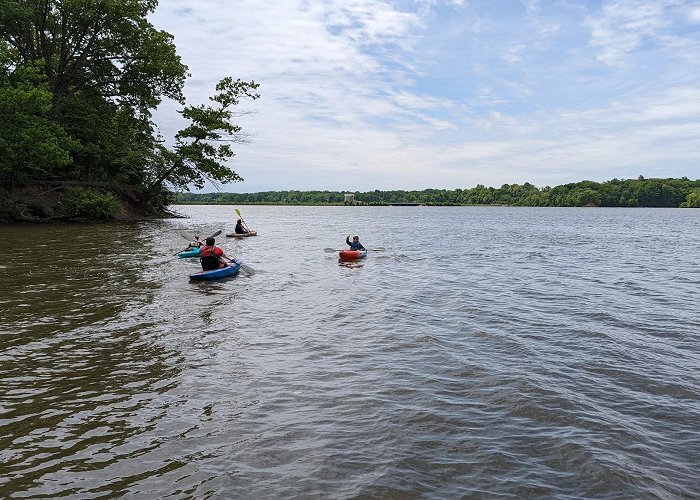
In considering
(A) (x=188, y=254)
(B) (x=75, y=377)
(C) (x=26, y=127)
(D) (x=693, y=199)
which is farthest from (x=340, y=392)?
(D) (x=693, y=199)

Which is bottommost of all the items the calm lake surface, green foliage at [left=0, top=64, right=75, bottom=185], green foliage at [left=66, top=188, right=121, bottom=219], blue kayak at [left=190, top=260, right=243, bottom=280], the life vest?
the calm lake surface

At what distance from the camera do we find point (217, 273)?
56.9ft

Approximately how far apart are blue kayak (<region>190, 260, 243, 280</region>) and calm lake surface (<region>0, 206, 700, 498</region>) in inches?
45.4

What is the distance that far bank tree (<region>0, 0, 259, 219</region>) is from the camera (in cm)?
3444

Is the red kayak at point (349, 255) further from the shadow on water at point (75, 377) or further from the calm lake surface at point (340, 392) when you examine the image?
the shadow on water at point (75, 377)

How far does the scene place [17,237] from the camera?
28.0m

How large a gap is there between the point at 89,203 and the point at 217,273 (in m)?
28.8

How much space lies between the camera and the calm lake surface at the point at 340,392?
5.16 meters

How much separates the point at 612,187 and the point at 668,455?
20517cm

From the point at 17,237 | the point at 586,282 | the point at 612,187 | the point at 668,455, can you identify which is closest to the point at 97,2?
the point at 17,237

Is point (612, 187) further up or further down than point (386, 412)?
further up

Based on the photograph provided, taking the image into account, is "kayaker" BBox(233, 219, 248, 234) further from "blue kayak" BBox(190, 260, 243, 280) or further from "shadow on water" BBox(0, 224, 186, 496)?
"shadow on water" BBox(0, 224, 186, 496)

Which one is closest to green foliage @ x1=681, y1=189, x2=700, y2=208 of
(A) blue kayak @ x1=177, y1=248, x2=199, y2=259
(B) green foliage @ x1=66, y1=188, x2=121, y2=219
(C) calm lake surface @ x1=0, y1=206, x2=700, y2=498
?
(C) calm lake surface @ x1=0, y1=206, x2=700, y2=498

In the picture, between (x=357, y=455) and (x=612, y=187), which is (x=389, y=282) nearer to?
(x=357, y=455)
